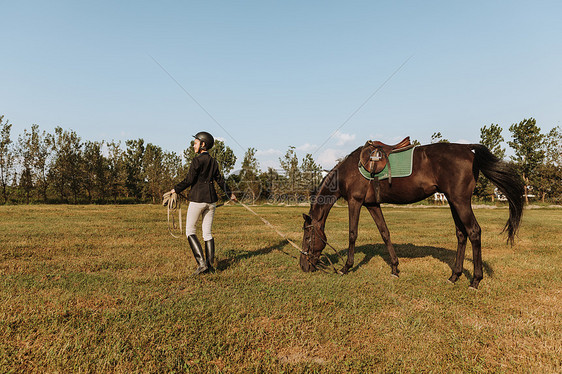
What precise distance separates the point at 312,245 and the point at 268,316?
263 cm

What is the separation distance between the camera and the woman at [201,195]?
19.4 feet

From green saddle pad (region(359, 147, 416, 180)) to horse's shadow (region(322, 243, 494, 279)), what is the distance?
2.26 meters

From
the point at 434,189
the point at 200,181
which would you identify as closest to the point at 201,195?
the point at 200,181

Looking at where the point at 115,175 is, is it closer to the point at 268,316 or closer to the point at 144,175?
the point at 144,175

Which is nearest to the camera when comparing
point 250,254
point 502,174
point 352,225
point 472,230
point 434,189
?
point 472,230

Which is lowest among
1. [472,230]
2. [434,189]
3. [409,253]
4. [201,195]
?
[409,253]

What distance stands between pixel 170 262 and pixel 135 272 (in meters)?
0.94

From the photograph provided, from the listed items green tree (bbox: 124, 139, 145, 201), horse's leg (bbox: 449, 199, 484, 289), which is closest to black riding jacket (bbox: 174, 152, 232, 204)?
horse's leg (bbox: 449, 199, 484, 289)

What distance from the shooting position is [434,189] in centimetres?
585

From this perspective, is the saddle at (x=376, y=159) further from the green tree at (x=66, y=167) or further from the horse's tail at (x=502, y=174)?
the green tree at (x=66, y=167)

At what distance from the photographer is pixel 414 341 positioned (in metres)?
3.39

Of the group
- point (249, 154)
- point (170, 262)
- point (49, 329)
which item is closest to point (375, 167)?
point (170, 262)

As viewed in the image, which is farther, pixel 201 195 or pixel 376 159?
pixel 376 159

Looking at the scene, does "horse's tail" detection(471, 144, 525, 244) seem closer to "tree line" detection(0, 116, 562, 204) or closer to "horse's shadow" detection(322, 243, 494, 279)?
"horse's shadow" detection(322, 243, 494, 279)
